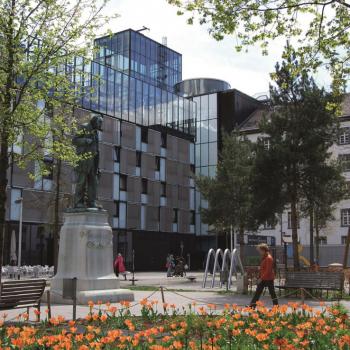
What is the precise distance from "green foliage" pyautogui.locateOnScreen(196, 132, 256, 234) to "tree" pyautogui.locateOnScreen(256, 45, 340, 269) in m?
14.0

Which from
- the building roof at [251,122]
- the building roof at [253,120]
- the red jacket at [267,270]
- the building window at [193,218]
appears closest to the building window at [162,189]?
the building window at [193,218]

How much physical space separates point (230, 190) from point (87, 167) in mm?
22284

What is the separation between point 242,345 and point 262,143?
A: 58.8ft

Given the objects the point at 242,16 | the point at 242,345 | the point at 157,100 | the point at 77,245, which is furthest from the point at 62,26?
the point at 157,100

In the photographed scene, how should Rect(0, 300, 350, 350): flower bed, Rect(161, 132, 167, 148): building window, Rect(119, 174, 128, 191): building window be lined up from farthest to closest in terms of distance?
Rect(161, 132, 167, 148): building window < Rect(119, 174, 128, 191): building window < Rect(0, 300, 350, 350): flower bed

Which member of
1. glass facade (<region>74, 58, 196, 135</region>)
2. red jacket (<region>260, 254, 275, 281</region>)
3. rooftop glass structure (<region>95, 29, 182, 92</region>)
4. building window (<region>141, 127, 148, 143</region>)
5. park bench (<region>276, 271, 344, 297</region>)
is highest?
rooftop glass structure (<region>95, 29, 182, 92</region>)

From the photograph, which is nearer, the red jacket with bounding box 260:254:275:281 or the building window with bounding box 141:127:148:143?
the red jacket with bounding box 260:254:275:281

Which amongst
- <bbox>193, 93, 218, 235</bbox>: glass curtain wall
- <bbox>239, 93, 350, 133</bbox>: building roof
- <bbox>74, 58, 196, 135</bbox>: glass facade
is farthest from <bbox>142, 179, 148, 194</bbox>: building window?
<bbox>239, 93, 350, 133</bbox>: building roof

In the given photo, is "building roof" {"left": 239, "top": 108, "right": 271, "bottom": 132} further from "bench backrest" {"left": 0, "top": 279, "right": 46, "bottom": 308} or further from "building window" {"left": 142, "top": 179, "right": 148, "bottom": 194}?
"bench backrest" {"left": 0, "top": 279, "right": 46, "bottom": 308}

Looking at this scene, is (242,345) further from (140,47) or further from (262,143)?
(140,47)

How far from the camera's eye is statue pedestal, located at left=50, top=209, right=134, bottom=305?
16.7 m

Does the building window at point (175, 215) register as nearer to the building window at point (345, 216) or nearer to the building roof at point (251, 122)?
the building roof at point (251, 122)

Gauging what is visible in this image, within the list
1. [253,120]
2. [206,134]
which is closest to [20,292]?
[206,134]

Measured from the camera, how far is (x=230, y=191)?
39.2 metres
